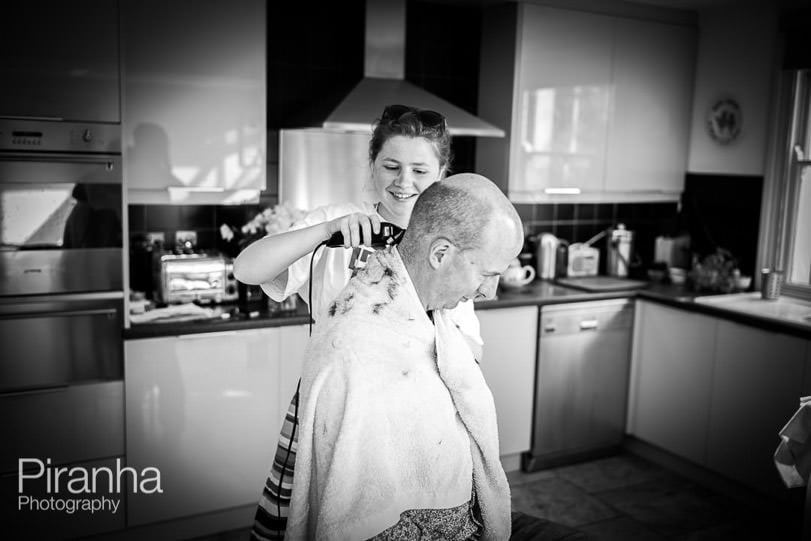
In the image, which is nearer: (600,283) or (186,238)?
(186,238)

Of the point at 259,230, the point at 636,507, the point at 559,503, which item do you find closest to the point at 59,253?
the point at 259,230

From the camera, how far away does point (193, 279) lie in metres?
3.40

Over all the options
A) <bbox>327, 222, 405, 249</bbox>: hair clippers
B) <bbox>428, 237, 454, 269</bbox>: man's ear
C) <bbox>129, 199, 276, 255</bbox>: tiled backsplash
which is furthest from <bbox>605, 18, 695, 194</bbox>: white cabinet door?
<bbox>428, 237, 454, 269</bbox>: man's ear

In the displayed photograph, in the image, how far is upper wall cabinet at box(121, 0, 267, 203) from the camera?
123 inches

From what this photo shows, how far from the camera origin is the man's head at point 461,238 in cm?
131

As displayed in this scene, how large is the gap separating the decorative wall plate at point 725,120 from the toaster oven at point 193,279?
2.78 metres

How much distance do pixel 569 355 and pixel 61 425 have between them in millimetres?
2379

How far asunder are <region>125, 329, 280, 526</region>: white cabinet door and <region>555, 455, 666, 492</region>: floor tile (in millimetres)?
1609

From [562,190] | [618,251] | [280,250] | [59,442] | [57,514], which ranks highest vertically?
[562,190]

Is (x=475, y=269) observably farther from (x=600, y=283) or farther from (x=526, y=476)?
(x=600, y=283)

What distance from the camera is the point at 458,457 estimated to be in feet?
4.67

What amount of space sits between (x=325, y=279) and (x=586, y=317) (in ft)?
7.61

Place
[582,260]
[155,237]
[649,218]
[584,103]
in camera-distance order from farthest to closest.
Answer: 1. [649,218]
2. [582,260]
3. [584,103]
4. [155,237]

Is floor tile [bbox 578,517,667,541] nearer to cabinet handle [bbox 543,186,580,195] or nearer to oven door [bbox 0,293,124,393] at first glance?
cabinet handle [bbox 543,186,580,195]
